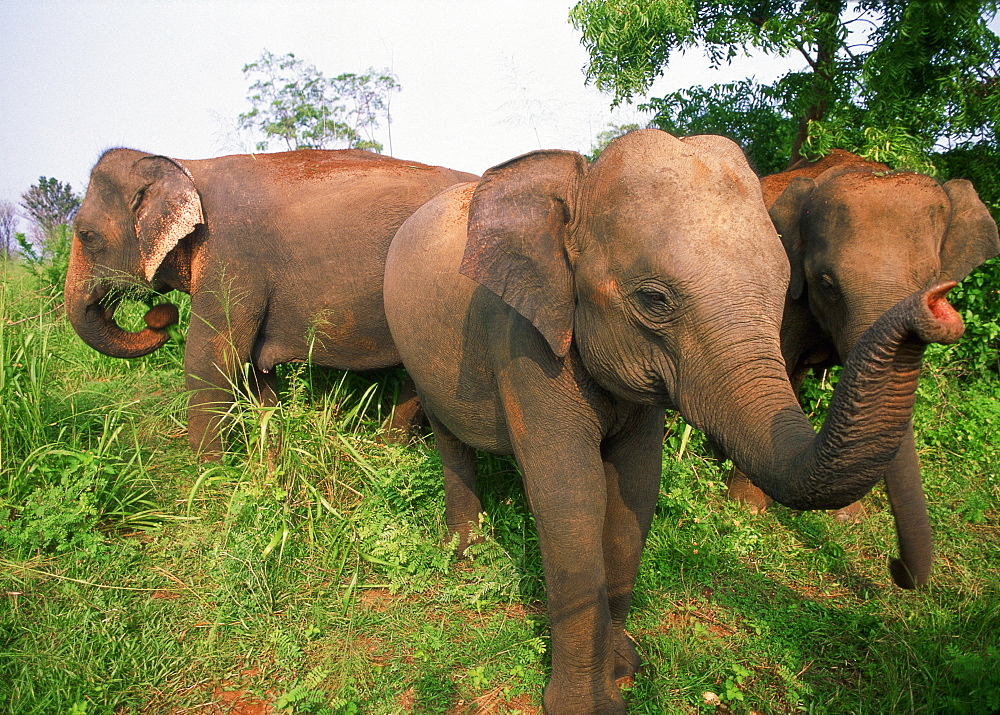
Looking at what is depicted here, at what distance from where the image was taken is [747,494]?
16.7ft

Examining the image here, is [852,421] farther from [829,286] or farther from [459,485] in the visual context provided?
[829,286]

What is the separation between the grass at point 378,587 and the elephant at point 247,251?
0.50 metres

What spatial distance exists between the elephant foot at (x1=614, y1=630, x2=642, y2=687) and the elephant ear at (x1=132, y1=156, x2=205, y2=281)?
3.82m

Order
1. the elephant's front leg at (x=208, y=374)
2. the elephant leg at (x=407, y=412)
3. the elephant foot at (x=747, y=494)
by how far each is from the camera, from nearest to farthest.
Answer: the elephant foot at (x=747, y=494) → the elephant's front leg at (x=208, y=374) → the elephant leg at (x=407, y=412)

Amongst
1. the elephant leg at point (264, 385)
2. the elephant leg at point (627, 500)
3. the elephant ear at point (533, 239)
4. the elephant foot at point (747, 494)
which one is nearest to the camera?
the elephant ear at point (533, 239)

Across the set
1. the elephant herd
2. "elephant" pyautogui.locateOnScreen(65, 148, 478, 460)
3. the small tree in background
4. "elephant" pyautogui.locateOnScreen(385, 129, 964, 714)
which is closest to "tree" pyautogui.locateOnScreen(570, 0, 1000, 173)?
the elephant herd

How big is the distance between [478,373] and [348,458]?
5.09 ft

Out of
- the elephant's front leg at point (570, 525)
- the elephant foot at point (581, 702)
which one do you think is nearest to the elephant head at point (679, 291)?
the elephant's front leg at point (570, 525)

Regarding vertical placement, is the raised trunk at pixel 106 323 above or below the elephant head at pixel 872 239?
below

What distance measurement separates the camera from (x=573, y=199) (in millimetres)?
2672

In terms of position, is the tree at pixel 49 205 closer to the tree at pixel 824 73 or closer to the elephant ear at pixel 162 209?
the elephant ear at pixel 162 209

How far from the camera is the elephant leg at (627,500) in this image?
10.4ft

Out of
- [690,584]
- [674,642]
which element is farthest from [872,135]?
[674,642]

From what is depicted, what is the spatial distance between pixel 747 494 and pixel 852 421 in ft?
11.6
